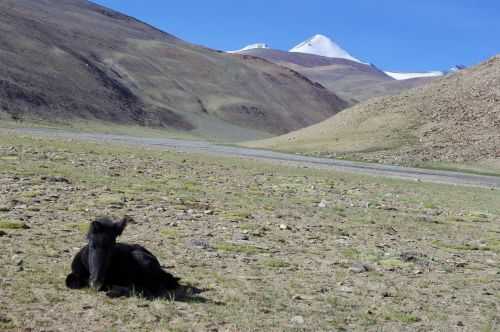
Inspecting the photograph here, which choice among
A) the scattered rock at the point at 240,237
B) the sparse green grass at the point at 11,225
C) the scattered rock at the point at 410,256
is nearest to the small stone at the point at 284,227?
the scattered rock at the point at 240,237

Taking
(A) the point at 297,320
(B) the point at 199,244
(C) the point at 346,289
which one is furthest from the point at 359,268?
(A) the point at 297,320

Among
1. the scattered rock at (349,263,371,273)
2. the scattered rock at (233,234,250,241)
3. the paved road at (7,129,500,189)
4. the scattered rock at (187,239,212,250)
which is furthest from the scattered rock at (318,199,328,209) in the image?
the paved road at (7,129,500,189)

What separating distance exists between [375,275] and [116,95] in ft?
506

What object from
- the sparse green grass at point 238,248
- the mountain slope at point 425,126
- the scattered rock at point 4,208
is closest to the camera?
the sparse green grass at point 238,248

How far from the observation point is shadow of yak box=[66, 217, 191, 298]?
970 centimetres

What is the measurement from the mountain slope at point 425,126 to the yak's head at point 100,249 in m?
58.4

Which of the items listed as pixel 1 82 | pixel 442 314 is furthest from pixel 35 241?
pixel 1 82

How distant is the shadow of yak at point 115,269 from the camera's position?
970cm

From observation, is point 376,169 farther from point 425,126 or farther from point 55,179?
point 55,179

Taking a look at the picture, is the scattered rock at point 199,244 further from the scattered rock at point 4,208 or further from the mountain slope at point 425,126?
the mountain slope at point 425,126

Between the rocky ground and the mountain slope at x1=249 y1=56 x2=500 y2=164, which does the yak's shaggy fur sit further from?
the mountain slope at x1=249 y1=56 x2=500 y2=164

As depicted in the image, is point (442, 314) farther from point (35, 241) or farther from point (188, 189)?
point (188, 189)

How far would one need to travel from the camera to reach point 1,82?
124188 millimetres

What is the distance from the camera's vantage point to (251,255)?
44.6 feet
